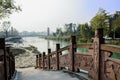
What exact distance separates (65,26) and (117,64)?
95.3 m

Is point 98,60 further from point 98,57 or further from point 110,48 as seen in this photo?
point 110,48

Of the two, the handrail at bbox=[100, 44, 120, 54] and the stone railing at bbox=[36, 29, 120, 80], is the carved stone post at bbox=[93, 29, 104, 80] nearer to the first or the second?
the stone railing at bbox=[36, 29, 120, 80]

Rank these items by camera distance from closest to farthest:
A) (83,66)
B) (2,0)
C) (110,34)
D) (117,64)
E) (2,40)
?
1. (117,64)
2. (2,40)
3. (83,66)
4. (2,0)
5. (110,34)

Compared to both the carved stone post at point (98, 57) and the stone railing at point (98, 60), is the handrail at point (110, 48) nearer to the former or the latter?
the stone railing at point (98, 60)

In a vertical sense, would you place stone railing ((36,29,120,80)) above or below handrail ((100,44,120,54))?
below

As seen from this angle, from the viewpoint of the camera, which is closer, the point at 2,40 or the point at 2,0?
the point at 2,40

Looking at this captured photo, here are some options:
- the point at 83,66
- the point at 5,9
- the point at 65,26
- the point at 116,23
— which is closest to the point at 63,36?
the point at 65,26

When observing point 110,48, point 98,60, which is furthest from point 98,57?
point 110,48

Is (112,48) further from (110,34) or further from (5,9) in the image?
(110,34)

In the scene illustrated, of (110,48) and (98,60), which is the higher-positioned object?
(110,48)

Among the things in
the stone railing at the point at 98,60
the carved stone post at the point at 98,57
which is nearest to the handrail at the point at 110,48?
the stone railing at the point at 98,60

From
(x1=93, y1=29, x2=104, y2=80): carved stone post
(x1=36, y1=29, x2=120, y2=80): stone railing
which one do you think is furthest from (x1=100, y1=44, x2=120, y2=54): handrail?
(x1=93, y1=29, x2=104, y2=80): carved stone post

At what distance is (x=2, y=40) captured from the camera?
15.6 feet

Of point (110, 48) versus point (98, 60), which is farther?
point (98, 60)
